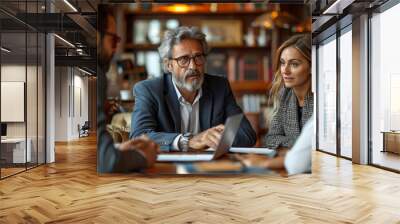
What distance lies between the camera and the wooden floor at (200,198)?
4188 mm

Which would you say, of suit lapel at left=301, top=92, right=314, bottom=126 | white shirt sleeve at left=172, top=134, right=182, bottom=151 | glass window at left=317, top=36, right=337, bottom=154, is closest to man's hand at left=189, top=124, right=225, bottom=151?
white shirt sleeve at left=172, top=134, right=182, bottom=151

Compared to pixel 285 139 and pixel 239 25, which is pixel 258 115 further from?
pixel 239 25

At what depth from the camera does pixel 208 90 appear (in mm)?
3848

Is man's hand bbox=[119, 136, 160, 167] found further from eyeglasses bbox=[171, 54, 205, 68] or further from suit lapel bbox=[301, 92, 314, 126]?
suit lapel bbox=[301, 92, 314, 126]

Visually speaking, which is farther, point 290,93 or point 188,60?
point 290,93

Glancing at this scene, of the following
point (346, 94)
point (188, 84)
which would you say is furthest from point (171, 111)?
point (346, 94)

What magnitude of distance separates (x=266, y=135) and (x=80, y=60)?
188 inches

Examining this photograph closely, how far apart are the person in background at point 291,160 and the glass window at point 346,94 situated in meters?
5.46

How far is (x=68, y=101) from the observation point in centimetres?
808

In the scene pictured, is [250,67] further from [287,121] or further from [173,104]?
[173,104]

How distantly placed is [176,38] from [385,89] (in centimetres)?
524

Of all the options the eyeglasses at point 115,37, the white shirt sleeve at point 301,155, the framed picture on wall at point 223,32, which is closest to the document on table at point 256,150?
the white shirt sleeve at point 301,155

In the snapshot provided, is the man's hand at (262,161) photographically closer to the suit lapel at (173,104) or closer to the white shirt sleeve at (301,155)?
the white shirt sleeve at (301,155)

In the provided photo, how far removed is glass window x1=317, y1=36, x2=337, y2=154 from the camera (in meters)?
9.99
